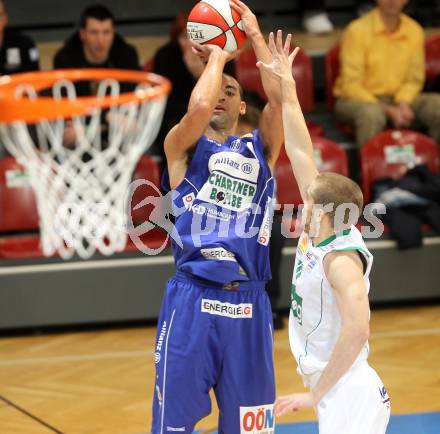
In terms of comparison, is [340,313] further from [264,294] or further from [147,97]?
[147,97]

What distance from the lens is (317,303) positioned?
12.0ft

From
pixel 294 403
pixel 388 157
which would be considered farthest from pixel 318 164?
pixel 294 403

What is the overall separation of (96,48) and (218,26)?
3659 mm

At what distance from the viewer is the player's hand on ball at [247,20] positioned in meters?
4.25

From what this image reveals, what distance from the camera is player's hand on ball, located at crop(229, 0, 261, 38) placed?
4.25m

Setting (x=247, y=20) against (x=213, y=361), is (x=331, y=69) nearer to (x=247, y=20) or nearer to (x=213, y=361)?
(x=247, y=20)

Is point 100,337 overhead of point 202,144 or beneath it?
beneath

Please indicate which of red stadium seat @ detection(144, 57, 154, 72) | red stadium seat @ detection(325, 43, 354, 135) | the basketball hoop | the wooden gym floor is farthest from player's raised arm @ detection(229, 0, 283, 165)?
red stadium seat @ detection(325, 43, 354, 135)

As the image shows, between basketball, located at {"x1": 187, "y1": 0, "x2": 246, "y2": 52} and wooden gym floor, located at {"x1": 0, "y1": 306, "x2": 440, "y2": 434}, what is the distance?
223cm

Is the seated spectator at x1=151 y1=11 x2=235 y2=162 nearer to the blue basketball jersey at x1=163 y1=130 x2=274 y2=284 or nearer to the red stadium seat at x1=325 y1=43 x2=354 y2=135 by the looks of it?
the red stadium seat at x1=325 y1=43 x2=354 y2=135

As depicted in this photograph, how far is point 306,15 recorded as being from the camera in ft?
34.1

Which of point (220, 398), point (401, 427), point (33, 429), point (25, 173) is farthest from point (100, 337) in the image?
point (220, 398)

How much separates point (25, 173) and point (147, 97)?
2.07 metres

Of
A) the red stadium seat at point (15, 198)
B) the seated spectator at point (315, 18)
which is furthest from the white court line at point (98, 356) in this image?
the seated spectator at point (315, 18)
